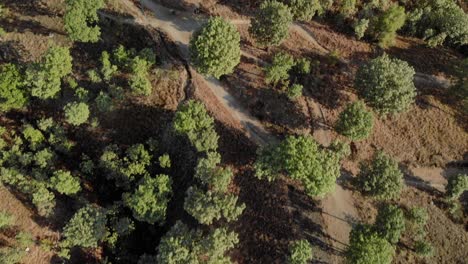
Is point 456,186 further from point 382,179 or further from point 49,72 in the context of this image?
point 49,72

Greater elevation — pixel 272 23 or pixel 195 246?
pixel 272 23

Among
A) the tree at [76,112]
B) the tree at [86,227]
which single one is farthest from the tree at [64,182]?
the tree at [76,112]

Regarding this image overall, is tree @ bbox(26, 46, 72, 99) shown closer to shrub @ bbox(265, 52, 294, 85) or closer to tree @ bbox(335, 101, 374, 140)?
shrub @ bbox(265, 52, 294, 85)

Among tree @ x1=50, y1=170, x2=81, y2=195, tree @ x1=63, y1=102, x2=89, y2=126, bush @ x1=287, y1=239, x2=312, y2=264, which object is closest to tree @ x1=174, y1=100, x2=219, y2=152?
tree @ x1=63, y1=102, x2=89, y2=126

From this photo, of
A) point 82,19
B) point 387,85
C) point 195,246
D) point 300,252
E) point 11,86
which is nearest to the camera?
point 300,252

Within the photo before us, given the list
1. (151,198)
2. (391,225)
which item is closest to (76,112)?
(151,198)

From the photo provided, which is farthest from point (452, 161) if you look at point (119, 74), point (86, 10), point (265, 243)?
point (86, 10)

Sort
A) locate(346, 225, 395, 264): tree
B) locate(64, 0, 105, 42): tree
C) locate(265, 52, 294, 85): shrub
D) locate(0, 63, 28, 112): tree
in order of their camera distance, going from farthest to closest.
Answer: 1. locate(0, 63, 28, 112): tree
2. locate(64, 0, 105, 42): tree
3. locate(265, 52, 294, 85): shrub
4. locate(346, 225, 395, 264): tree
